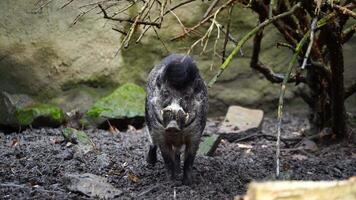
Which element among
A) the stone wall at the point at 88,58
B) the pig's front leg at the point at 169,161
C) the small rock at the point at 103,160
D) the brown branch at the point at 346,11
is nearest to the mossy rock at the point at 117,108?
the stone wall at the point at 88,58

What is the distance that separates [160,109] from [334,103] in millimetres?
1886

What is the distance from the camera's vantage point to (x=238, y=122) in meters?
6.98

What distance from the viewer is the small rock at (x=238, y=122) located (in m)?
6.71

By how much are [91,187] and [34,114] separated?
2603 millimetres

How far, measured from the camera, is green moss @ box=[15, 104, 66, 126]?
6.84m

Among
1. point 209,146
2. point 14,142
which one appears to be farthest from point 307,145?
point 14,142

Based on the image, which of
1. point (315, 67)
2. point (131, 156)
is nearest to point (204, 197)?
point (131, 156)

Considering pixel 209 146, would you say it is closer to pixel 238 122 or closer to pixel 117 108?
pixel 238 122

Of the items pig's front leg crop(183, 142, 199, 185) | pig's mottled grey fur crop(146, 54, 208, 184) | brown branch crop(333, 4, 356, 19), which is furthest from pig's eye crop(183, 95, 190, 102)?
brown branch crop(333, 4, 356, 19)

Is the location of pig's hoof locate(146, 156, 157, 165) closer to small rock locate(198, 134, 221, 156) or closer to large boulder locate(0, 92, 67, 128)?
small rock locate(198, 134, 221, 156)

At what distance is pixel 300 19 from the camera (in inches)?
215

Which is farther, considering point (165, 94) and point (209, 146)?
point (209, 146)

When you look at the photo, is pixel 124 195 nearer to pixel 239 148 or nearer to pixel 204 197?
pixel 204 197

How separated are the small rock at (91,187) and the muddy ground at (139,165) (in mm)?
42
